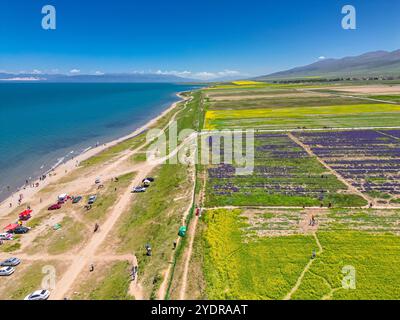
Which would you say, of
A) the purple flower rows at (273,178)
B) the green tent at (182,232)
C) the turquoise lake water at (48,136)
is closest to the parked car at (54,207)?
the turquoise lake water at (48,136)

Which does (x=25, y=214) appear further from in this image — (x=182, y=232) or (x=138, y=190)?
(x=182, y=232)

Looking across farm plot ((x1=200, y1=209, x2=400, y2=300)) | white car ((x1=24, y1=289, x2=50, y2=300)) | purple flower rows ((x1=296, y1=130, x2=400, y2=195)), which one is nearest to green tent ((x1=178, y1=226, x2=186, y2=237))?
farm plot ((x1=200, y1=209, x2=400, y2=300))

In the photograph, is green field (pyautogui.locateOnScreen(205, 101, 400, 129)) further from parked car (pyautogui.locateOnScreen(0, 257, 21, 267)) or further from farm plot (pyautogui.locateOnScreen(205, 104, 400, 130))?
parked car (pyautogui.locateOnScreen(0, 257, 21, 267))

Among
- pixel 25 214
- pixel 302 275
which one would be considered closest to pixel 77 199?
pixel 25 214

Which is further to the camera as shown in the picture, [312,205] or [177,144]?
[177,144]

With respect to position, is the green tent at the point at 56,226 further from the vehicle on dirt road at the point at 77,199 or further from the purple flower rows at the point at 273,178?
the purple flower rows at the point at 273,178

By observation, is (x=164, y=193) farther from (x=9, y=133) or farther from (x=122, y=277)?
(x=9, y=133)

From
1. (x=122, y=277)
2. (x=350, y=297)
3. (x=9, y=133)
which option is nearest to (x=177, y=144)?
(x=122, y=277)
